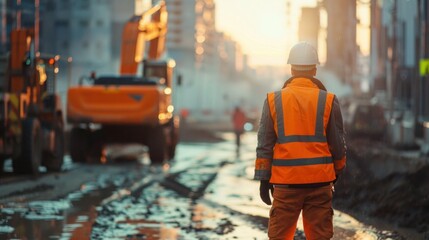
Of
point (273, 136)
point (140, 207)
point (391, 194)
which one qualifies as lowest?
point (140, 207)

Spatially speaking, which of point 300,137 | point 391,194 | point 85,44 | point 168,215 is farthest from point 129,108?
point 85,44

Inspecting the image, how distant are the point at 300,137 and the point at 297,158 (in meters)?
0.15

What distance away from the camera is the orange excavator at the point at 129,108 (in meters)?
28.8

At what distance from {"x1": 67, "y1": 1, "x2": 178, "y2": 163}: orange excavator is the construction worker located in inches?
847

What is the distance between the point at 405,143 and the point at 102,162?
42.9 feet

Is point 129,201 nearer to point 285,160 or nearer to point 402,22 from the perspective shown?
point 285,160

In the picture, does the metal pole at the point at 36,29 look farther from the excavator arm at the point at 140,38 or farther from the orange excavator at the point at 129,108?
the excavator arm at the point at 140,38

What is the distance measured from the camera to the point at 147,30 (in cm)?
3284

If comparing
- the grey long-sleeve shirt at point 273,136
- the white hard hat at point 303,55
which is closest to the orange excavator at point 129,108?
the white hard hat at point 303,55

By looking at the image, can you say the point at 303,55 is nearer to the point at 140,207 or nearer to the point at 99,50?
the point at 140,207

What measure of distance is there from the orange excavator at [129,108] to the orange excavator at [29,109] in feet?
12.3

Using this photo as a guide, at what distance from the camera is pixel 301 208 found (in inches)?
285

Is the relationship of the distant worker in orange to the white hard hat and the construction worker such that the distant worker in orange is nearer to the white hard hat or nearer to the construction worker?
the white hard hat

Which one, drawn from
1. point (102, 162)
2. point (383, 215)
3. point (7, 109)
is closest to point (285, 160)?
point (383, 215)
